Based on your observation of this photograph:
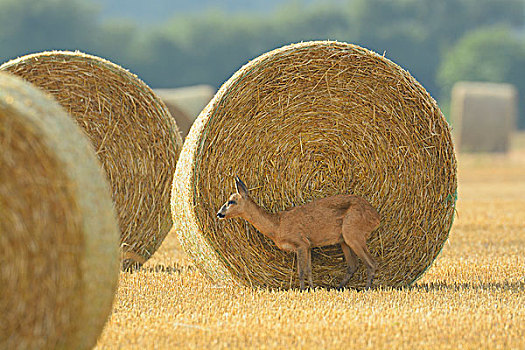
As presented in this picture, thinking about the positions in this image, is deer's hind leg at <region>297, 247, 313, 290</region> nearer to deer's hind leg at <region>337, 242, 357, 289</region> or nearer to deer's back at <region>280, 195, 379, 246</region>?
deer's back at <region>280, 195, 379, 246</region>

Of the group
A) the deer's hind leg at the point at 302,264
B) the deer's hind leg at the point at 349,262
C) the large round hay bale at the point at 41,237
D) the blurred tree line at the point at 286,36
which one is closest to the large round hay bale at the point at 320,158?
the deer's hind leg at the point at 349,262

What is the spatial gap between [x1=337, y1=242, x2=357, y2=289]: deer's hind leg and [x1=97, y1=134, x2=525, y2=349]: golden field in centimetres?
35

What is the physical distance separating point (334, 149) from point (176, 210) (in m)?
1.29

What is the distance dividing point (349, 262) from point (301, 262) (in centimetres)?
45

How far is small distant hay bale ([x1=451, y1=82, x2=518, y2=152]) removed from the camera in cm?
2270

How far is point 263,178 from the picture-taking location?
19.9 feet

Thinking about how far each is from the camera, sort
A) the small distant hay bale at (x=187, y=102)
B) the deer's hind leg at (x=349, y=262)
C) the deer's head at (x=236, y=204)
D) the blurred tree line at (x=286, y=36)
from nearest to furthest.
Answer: the deer's head at (x=236, y=204) → the deer's hind leg at (x=349, y=262) → the small distant hay bale at (x=187, y=102) → the blurred tree line at (x=286, y=36)

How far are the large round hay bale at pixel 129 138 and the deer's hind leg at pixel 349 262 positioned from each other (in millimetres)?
1797

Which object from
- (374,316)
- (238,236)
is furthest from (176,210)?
(374,316)

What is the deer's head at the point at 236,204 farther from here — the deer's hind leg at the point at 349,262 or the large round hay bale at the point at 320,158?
the deer's hind leg at the point at 349,262

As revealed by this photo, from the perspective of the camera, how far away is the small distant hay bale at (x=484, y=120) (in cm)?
2270

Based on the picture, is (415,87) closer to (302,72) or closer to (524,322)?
(302,72)

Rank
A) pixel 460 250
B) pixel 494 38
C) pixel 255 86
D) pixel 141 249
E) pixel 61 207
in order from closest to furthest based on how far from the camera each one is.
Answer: pixel 61 207 → pixel 255 86 → pixel 141 249 → pixel 460 250 → pixel 494 38

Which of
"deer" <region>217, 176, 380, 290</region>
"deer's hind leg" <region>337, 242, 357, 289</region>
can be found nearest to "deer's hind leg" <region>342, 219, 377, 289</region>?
"deer" <region>217, 176, 380, 290</region>
